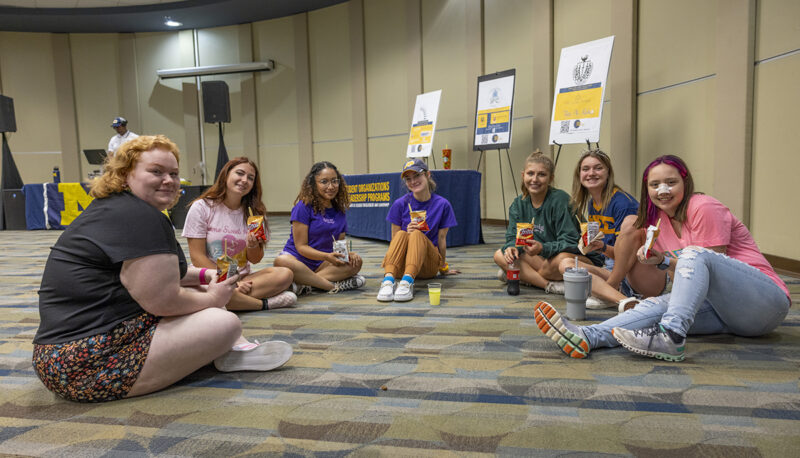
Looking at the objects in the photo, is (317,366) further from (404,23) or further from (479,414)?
(404,23)

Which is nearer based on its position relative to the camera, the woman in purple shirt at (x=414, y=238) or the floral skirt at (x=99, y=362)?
the floral skirt at (x=99, y=362)

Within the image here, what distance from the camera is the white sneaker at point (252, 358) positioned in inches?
76.5

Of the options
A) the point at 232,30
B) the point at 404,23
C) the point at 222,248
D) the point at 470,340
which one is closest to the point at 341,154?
the point at 404,23

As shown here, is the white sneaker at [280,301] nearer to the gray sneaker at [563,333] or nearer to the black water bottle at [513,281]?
the black water bottle at [513,281]

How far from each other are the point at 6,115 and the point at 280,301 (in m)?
9.33

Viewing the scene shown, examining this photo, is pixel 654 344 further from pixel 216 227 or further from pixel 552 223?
pixel 216 227

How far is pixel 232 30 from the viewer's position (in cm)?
1100

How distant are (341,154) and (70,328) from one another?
8996 mm

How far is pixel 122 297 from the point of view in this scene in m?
1.62

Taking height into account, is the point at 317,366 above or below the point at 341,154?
below

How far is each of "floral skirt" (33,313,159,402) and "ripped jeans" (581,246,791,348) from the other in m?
1.73

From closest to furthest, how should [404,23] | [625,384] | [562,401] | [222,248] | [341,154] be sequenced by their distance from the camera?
[562,401] → [625,384] → [222,248] → [404,23] → [341,154]

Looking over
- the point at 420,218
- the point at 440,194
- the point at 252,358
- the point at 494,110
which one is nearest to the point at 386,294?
the point at 420,218

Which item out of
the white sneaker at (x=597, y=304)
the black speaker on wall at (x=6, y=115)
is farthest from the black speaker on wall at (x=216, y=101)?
the white sneaker at (x=597, y=304)
